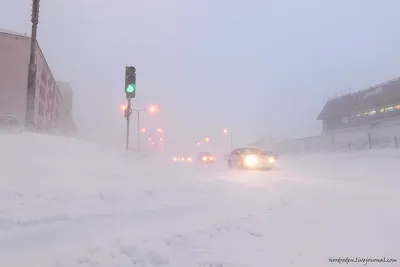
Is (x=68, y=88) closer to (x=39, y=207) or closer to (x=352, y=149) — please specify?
(x=352, y=149)

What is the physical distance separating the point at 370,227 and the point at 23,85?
40.0 meters

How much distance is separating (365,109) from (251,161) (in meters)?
38.1

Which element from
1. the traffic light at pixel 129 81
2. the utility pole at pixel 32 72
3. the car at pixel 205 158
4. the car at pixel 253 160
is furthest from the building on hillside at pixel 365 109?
the utility pole at pixel 32 72

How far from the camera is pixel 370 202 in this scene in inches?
312

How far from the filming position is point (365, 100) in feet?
167

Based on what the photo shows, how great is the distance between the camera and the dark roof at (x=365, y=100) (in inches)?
1826

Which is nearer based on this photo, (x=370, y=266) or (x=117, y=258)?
(x=117, y=258)

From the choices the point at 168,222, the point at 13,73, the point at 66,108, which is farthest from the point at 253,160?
the point at 66,108

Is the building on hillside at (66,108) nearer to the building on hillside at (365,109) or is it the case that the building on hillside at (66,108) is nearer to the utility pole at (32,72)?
the utility pole at (32,72)

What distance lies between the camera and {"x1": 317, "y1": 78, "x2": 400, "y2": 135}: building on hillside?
150ft

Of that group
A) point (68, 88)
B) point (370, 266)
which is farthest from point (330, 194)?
point (68, 88)

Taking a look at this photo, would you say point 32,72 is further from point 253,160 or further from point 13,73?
point 13,73

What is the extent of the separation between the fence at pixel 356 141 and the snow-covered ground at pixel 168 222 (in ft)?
85.9

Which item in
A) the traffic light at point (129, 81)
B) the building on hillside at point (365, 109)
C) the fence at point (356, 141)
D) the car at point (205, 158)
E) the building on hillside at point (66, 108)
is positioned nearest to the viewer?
the traffic light at point (129, 81)
